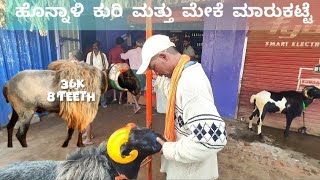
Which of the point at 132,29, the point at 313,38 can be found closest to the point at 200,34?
the point at 132,29

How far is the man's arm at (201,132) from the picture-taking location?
1317 mm

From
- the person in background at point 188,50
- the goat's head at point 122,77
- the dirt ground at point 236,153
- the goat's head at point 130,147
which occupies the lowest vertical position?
the dirt ground at point 236,153

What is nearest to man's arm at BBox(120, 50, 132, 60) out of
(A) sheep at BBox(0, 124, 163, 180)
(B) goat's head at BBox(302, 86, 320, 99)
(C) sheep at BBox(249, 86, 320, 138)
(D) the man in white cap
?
(C) sheep at BBox(249, 86, 320, 138)

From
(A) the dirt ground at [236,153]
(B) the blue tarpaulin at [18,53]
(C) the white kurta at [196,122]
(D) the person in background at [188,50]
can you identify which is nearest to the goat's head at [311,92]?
(A) the dirt ground at [236,153]

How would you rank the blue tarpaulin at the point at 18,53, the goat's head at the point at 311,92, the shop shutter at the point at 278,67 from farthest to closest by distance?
the shop shutter at the point at 278,67 → the goat's head at the point at 311,92 → the blue tarpaulin at the point at 18,53

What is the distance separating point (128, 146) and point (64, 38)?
3536 millimetres

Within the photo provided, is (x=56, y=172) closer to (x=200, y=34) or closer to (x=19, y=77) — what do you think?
(x=19, y=77)

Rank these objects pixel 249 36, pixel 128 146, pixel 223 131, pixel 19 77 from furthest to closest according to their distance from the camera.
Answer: pixel 249 36
pixel 19 77
pixel 128 146
pixel 223 131

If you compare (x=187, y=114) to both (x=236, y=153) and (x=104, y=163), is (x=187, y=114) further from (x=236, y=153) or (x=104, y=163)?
(x=236, y=153)

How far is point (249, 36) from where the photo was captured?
470 cm

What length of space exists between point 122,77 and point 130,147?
1.15 m

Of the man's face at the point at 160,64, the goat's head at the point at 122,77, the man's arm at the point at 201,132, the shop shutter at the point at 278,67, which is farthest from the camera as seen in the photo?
the shop shutter at the point at 278,67

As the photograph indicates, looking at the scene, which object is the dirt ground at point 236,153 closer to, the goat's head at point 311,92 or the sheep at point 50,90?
the goat's head at point 311,92

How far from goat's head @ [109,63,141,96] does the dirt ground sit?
123 cm
